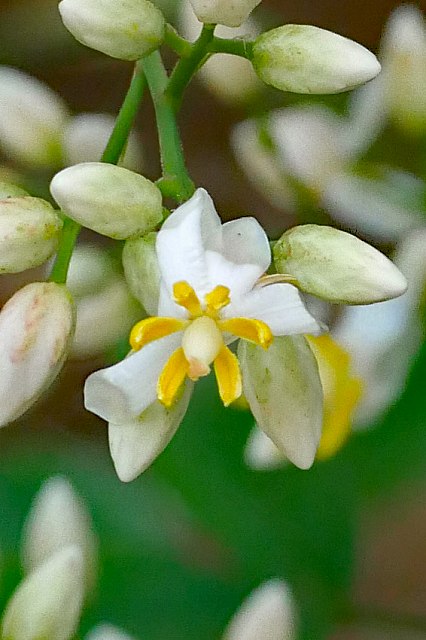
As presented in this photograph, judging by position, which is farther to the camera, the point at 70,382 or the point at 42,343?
the point at 70,382

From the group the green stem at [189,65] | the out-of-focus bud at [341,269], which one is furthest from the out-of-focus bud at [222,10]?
the out-of-focus bud at [341,269]

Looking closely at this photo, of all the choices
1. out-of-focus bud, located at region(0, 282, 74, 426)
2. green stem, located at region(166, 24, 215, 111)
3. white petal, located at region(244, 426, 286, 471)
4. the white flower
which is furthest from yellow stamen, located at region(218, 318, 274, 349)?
white petal, located at region(244, 426, 286, 471)

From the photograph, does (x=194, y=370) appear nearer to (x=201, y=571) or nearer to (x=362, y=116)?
(x=362, y=116)

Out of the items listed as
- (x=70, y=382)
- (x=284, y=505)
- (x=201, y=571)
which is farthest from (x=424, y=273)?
(x=70, y=382)

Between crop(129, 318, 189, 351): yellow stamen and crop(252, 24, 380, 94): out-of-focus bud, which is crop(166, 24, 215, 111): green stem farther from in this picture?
crop(129, 318, 189, 351): yellow stamen

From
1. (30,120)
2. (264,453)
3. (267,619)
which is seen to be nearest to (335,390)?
(264,453)

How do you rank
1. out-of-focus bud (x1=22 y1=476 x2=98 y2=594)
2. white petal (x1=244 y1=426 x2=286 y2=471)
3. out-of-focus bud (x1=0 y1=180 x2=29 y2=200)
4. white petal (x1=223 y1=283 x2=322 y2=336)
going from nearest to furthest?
white petal (x1=223 y1=283 x2=322 y2=336), out-of-focus bud (x1=0 y1=180 x2=29 y2=200), out-of-focus bud (x1=22 y1=476 x2=98 y2=594), white petal (x1=244 y1=426 x2=286 y2=471)

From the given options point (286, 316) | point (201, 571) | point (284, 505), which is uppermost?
point (286, 316)

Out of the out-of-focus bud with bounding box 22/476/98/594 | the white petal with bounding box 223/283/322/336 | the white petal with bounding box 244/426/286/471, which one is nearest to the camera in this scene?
the white petal with bounding box 223/283/322/336
